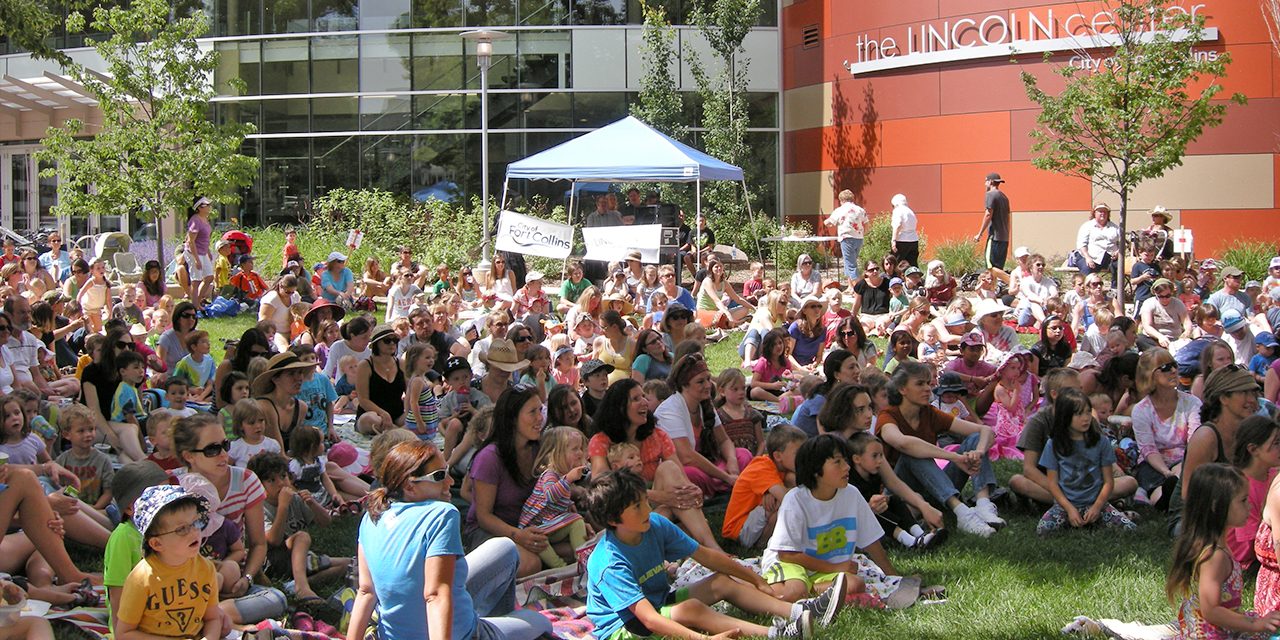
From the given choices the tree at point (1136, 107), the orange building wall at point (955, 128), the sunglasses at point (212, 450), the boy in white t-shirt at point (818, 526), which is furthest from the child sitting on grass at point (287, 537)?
the orange building wall at point (955, 128)

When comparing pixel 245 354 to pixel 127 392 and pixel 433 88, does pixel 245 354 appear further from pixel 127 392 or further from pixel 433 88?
pixel 433 88

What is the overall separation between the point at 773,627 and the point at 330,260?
38.8 ft

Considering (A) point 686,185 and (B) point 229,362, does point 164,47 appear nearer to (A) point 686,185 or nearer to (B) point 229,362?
(A) point 686,185

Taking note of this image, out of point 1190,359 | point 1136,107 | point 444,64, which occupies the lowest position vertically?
point 1190,359

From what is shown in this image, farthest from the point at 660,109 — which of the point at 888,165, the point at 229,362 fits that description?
the point at 229,362

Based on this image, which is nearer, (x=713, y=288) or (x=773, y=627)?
(x=773, y=627)

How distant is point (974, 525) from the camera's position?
6582 millimetres

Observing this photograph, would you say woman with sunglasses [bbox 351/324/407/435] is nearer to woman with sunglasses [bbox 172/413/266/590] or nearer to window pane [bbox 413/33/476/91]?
woman with sunglasses [bbox 172/413/266/590]

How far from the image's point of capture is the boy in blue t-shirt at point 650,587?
188 inches

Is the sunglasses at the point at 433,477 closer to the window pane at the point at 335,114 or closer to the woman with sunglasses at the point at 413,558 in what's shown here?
the woman with sunglasses at the point at 413,558

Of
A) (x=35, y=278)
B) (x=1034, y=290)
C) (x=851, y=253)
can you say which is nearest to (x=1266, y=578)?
(x=1034, y=290)

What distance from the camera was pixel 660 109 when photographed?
74.1 feet

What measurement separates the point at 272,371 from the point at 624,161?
946 cm

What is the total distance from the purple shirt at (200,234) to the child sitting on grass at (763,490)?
12.9 m
